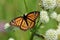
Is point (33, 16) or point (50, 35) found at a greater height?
point (33, 16)

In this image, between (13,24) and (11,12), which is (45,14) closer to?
(13,24)

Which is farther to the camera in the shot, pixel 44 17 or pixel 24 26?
pixel 44 17

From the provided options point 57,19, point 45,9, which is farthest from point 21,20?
point 57,19

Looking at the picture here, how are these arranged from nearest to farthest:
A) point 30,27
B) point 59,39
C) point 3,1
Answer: point 30,27, point 59,39, point 3,1

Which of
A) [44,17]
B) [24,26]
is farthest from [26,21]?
[44,17]

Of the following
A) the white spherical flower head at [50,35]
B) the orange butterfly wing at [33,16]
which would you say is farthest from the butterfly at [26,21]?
the white spherical flower head at [50,35]

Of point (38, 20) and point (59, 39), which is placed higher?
point (38, 20)

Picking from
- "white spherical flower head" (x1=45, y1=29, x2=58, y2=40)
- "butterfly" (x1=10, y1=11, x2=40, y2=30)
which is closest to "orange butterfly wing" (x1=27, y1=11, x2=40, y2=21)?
"butterfly" (x1=10, y1=11, x2=40, y2=30)

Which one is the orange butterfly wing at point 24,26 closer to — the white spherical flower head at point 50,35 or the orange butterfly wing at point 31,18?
the orange butterfly wing at point 31,18

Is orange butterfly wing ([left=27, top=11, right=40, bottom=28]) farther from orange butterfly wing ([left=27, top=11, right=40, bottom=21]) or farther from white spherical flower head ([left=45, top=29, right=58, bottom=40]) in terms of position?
white spherical flower head ([left=45, top=29, right=58, bottom=40])

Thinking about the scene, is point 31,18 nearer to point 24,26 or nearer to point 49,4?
point 24,26

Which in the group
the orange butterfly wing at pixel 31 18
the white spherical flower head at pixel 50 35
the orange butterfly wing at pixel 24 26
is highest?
the orange butterfly wing at pixel 31 18
